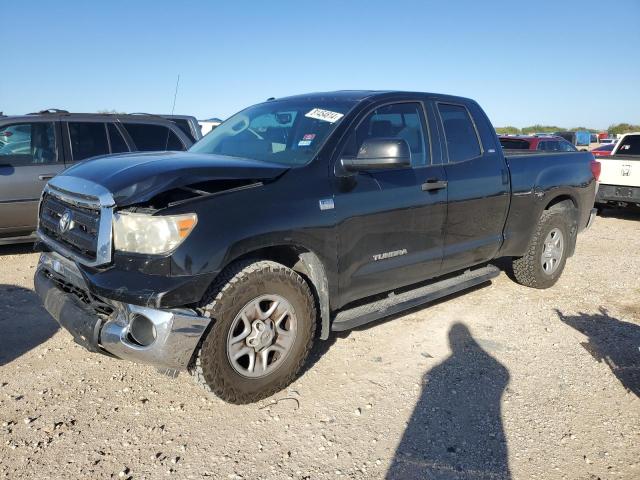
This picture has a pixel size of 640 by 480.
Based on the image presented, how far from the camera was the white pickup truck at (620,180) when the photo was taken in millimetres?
9000

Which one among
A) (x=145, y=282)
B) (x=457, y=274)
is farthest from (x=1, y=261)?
(x=457, y=274)

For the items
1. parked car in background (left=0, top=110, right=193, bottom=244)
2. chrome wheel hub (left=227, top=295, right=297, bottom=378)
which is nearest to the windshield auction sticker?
chrome wheel hub (left=227, top=295, right=297, bottom=378)

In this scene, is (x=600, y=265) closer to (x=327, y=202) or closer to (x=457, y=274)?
(x=457, y=274)

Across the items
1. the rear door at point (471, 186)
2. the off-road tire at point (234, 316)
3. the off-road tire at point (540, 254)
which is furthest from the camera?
the off-road tire at point (540, 254)

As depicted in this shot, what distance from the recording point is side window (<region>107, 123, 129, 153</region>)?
665cm

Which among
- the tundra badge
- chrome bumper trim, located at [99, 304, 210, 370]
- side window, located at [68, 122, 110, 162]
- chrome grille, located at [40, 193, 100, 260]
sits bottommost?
chrome bumper trim, located at [99, 304, 210, 370]

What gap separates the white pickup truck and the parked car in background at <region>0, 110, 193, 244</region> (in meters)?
8.37

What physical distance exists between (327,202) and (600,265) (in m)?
4.95

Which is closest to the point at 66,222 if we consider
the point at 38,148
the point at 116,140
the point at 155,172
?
the point at 155,172

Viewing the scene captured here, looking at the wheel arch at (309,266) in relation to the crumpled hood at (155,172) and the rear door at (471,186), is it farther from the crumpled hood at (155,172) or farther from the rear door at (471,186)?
the rear door at (471,186)

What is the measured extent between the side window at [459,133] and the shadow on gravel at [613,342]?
1817 millimetres

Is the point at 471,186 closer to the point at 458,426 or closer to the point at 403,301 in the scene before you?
the point at 403,301

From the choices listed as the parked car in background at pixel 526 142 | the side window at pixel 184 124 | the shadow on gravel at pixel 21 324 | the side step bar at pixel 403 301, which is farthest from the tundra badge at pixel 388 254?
the parked car in background at pixel 526 142

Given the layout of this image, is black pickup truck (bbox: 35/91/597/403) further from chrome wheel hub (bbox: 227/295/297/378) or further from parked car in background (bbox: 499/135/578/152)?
parked car in background (bbox: 499/135/578/152)
